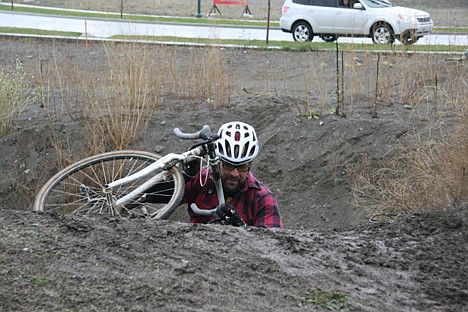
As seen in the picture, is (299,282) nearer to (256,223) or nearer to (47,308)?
(47,308)

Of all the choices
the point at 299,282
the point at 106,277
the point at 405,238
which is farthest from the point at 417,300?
the point at 106,277

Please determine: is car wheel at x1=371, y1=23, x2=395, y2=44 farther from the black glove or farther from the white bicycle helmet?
A: the black glove

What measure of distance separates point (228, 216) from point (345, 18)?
58.4 ft

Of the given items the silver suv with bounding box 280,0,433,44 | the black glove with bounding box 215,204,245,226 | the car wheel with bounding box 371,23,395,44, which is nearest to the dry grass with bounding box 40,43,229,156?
the black glove with bounding box 215,204,245,226

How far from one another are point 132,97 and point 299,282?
7.61m

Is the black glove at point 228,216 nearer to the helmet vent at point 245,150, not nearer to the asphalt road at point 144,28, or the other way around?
the helmet vent at point 245,150

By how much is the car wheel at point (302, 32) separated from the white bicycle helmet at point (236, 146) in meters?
16.9

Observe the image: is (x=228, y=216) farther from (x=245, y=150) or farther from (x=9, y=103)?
(x=9, y=103)

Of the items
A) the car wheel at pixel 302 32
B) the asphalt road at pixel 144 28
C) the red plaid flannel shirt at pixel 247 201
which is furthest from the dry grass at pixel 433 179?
the asphalt road at pixel 144 28

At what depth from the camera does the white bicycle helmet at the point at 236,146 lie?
258 inches

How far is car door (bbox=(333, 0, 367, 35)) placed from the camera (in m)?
22.6

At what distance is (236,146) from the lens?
6559 mm

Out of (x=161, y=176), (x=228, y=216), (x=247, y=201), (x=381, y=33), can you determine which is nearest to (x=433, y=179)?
(x=247, y=201)

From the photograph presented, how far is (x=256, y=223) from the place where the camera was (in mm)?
6562
